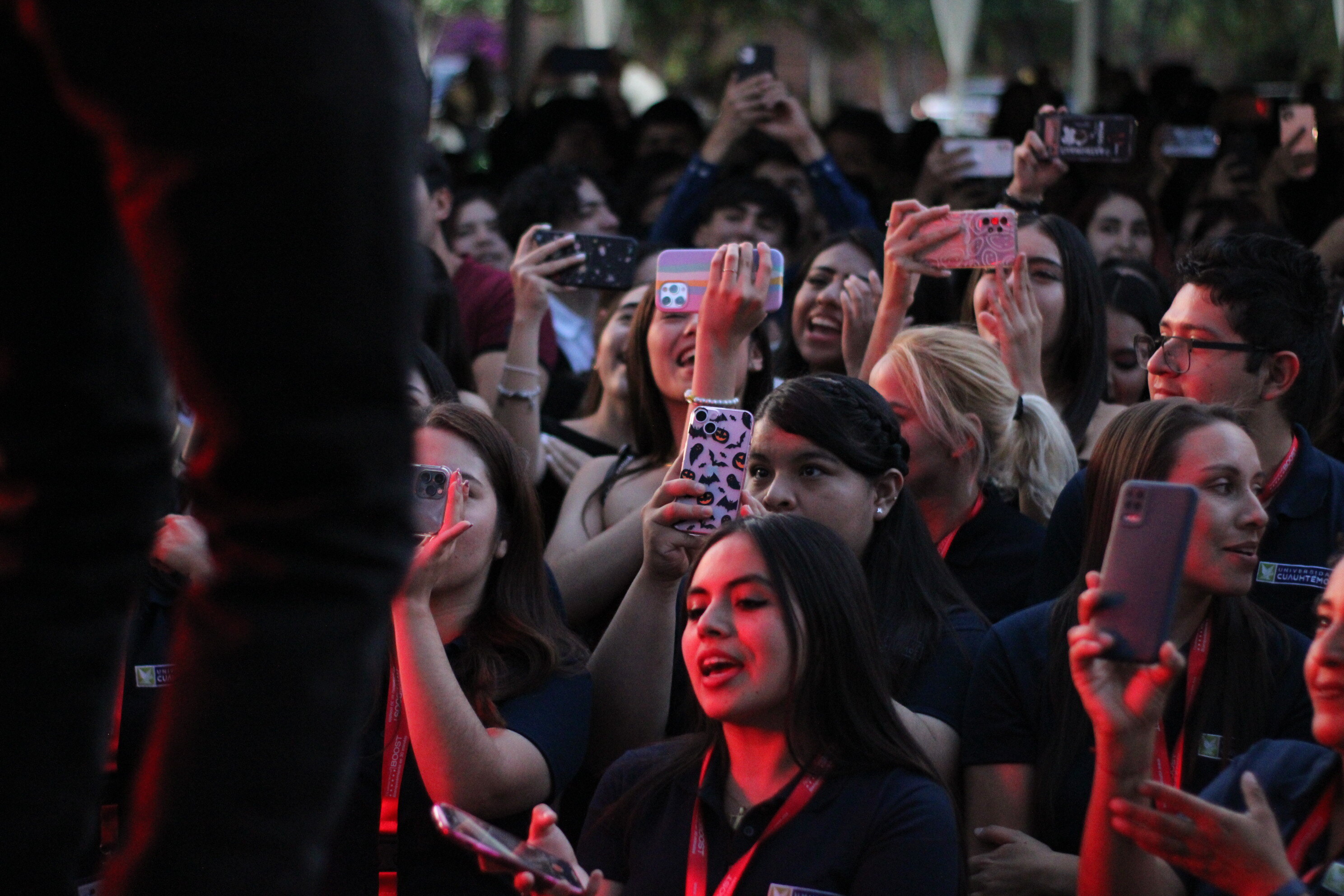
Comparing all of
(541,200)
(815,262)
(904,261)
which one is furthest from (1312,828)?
(541,200)

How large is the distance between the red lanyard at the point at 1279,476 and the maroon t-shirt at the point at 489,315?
312 cm

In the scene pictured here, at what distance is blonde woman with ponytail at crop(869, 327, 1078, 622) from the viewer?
3.97 metres

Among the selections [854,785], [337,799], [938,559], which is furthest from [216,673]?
[938,559]

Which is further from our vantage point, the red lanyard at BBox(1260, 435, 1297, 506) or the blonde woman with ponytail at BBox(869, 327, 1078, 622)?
the blonde woman with ponytail at BBox(869, 327, 1078, 622)

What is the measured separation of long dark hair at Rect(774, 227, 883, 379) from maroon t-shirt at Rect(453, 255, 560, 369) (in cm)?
110

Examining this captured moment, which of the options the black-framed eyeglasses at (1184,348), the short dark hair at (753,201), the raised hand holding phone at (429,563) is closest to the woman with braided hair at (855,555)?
the raised hand holding phone at (429,563)

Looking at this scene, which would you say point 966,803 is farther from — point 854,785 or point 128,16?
point 128,16

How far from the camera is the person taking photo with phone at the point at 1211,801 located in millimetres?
2150

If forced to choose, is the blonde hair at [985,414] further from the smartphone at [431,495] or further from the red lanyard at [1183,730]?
the smartphone at [431,495]

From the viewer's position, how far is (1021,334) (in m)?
4.60

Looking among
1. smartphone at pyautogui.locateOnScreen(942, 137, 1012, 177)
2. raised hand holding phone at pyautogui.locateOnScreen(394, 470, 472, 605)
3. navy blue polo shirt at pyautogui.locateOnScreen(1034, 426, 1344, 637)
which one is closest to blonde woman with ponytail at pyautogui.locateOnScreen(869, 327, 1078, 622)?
navy blue polo shirt at pyautogui.locateOnScreen(1034, 426, 1344, 637)

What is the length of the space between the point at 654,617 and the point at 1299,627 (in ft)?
4.98

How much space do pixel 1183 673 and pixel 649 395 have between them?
205cm

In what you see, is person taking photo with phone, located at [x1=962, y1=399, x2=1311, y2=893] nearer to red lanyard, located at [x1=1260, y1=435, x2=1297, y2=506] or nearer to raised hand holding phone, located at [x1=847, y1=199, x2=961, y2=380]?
red lanyard, located at [x1=1260, y1=435, x2=1297, y2=506]
